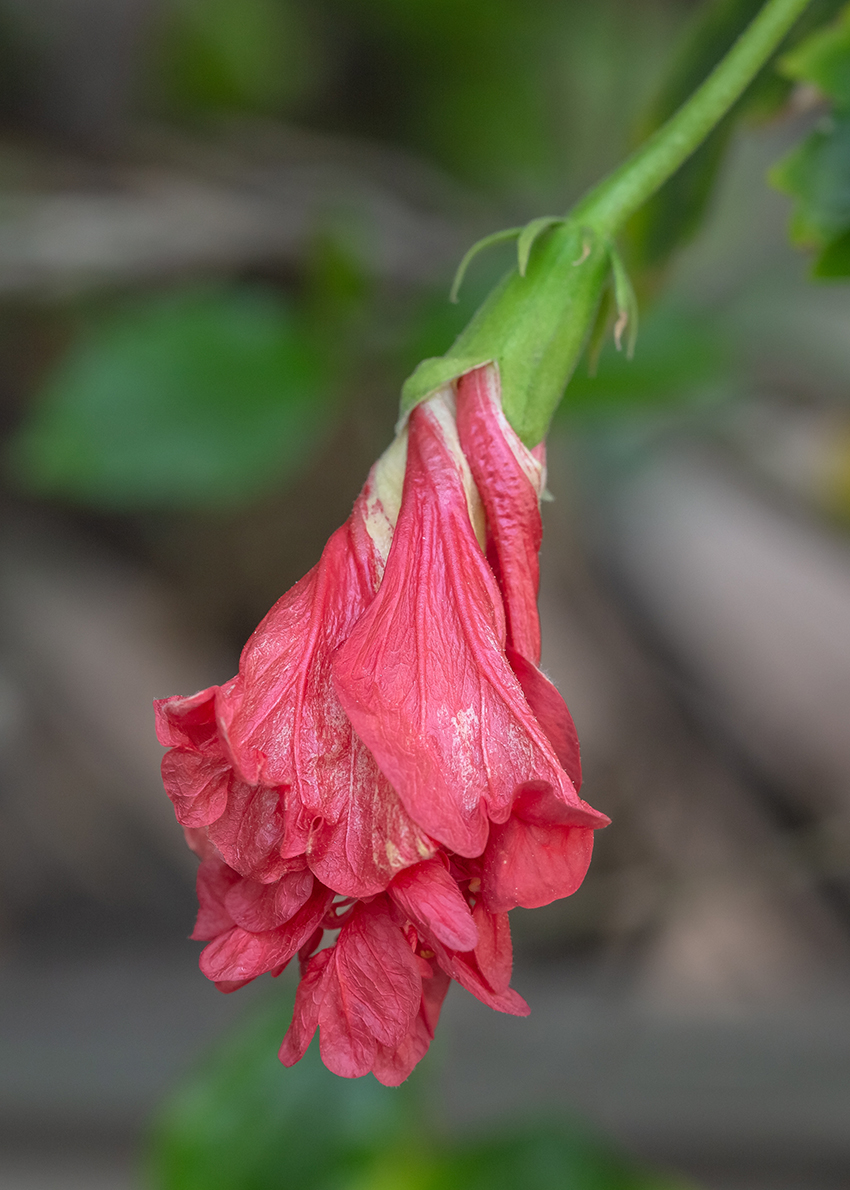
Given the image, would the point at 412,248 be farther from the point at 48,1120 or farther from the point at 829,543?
the point at 48,1120

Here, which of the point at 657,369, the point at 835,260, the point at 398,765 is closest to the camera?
the point at 398,765

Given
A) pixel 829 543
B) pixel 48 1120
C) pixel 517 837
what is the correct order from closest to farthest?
pixel 517 837
pixel 48 1120
pixel 829 543

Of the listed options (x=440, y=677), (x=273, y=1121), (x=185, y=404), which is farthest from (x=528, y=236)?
(x=273, y=1121)

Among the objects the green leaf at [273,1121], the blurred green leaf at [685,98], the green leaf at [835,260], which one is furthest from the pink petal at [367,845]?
the green leaf at [273,1121]

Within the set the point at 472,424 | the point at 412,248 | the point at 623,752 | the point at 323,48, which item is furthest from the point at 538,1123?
the point at 323,48

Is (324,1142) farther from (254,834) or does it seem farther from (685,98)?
(685,98)
